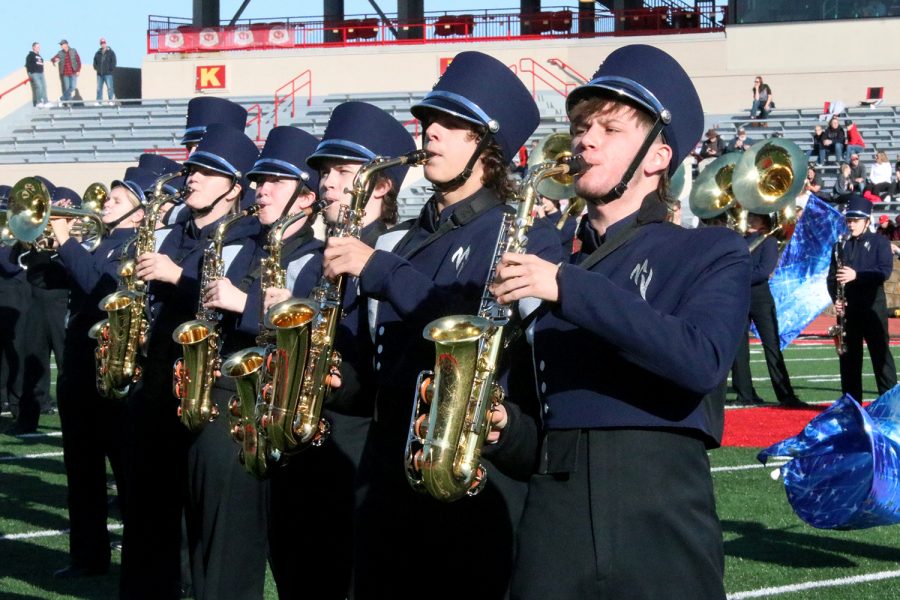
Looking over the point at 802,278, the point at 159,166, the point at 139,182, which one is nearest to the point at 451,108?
the point at 139,182

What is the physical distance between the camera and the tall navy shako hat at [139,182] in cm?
766

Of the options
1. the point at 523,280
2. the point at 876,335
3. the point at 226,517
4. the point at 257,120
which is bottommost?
the point at 876,335

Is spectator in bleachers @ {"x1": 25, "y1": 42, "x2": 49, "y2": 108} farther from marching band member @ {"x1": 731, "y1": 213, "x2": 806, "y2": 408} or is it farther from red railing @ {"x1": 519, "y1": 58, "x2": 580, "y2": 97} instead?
marching band member @ {"x1": 731, "y1": 213, "x2": 806, "y2": 408}

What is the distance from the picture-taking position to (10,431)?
11.9 meters

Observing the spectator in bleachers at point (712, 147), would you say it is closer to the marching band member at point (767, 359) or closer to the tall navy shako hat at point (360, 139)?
the marching band member at point (767, 359)

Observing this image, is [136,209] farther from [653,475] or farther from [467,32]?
[467,32]

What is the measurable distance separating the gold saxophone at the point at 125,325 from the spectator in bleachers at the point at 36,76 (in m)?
30.9

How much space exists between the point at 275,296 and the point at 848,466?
9.33ft

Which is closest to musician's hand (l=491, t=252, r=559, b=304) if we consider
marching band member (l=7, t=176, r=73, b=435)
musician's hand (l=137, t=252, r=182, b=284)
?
musician's hand (l=137, t=252, r=182, b=284)

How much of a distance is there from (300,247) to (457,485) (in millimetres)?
1956

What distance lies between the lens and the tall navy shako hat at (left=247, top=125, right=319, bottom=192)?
537 cm

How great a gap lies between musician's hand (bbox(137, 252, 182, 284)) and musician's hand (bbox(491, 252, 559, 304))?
2.93m

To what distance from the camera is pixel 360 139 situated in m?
4.95

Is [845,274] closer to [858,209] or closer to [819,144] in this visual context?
[858,209]
